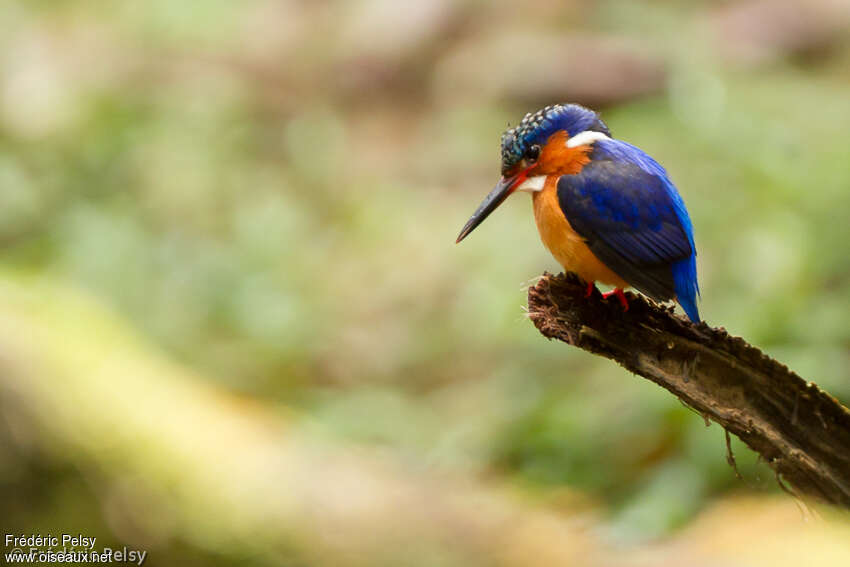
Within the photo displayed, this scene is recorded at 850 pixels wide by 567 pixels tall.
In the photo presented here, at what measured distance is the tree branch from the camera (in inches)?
98.7

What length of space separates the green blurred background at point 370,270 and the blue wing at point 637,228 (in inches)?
28.8

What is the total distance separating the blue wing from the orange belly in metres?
0.03

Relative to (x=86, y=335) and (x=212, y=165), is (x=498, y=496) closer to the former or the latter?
(x=86, y=335)

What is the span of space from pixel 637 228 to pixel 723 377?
48cm

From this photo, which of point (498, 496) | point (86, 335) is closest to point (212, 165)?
point (86, 335)

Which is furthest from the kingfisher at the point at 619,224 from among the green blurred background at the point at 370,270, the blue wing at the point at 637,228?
the green blurred background at the point at 370,270

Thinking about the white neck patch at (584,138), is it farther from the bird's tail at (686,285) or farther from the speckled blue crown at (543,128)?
the bird's tail at (686,285)

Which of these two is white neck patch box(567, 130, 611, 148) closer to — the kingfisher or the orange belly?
the kingfisher

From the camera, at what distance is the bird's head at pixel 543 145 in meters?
2.99

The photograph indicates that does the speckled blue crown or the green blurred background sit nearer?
the speckled blue crown

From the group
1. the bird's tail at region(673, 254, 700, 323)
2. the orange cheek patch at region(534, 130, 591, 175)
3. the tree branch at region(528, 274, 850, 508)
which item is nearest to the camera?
the tree branch at region(528, 274, 850, 508)

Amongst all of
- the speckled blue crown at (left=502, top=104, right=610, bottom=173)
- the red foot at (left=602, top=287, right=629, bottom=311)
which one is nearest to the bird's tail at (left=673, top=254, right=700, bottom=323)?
the red foot at (left=602, top=287, right=629, bottom=311)

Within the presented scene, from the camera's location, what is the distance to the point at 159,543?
3441mm

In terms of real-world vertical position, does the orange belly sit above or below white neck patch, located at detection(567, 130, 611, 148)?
below
